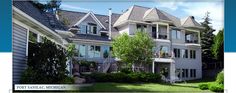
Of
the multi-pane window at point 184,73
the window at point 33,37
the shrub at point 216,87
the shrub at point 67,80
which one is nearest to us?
the shrub at point 216,87

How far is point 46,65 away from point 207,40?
2.69 meters

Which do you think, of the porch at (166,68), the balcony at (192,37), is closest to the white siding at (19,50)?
the porch at (166,68)

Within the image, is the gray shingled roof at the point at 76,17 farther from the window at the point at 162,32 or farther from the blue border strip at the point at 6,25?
the blue border strip at the point at 6,25

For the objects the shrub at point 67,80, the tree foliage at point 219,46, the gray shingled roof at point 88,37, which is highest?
the gray shingled roof at point 88,37

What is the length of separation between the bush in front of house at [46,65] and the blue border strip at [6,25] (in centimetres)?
69

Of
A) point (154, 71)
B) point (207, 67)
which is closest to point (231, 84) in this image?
point (207, 67)

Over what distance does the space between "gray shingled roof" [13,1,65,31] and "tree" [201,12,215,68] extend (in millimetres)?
2234

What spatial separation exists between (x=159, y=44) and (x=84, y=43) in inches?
46.7

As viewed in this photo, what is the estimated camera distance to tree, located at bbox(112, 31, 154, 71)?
976cm

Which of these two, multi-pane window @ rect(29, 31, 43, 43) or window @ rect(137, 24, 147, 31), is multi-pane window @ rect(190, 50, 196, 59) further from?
multi-pane window @ rect(29, 31, 43, 43)

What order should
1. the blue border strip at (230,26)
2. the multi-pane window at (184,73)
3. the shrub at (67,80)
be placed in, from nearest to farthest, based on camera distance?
the blue border strip at (230,26) → the multi-pane window at (184,73) → the shrub at (67,80)

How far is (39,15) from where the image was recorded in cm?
1046

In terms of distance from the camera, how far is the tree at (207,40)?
32.0 ft

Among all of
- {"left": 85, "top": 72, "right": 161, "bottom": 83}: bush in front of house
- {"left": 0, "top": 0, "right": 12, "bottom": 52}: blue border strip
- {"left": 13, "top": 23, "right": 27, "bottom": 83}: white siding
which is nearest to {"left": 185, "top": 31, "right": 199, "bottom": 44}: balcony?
{"left": 85, "top": 72, "right": 161, "bottom": 83}: bush in front of house
